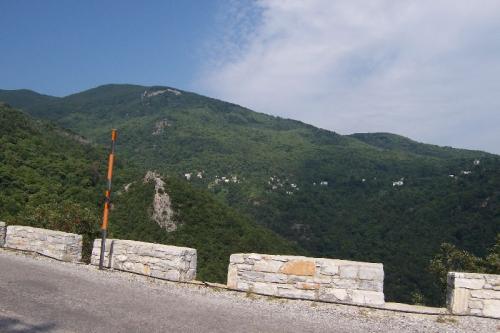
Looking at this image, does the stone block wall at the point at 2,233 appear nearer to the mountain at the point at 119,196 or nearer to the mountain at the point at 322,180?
the mountain at the point at 119,196

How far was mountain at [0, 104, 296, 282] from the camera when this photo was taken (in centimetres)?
3569

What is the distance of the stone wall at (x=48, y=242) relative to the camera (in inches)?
419

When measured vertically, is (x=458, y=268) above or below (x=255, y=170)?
below

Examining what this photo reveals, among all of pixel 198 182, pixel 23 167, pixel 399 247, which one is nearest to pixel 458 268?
pixel 23 167

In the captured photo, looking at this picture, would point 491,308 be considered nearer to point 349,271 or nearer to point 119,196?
point 349,271

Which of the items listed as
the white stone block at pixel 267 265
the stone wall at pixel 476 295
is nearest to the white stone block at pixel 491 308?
the stone wall at pixel 476 295

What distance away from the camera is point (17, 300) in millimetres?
5953

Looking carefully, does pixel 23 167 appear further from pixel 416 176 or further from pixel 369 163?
pixel 369 163

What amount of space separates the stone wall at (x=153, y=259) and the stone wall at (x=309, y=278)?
1.07 m

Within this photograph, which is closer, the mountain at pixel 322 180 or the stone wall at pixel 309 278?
the stone wall at pixel 309 278

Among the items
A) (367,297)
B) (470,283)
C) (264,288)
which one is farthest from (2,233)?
Answer: (470,283)

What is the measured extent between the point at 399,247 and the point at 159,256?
63.6 m

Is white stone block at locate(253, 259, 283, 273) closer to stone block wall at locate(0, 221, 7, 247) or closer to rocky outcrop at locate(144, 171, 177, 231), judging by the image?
stone block wall at locate(0, 221, 7, 247)

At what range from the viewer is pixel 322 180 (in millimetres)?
110938
